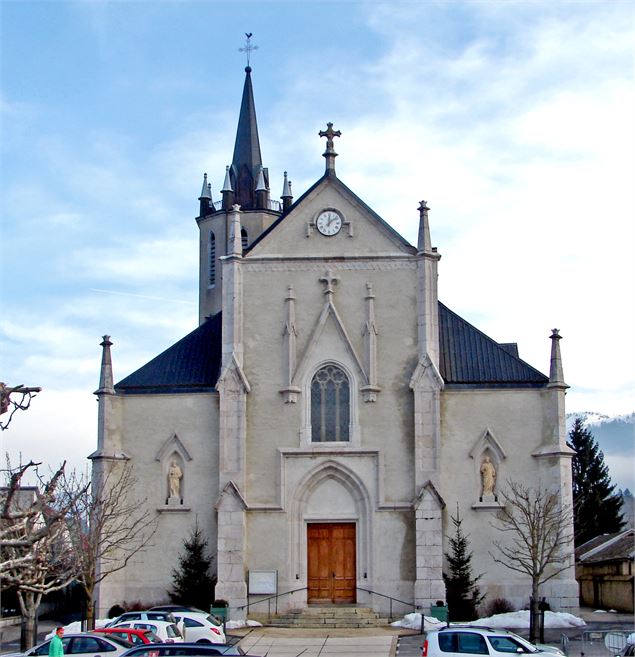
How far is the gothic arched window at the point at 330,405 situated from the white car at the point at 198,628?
10093mm

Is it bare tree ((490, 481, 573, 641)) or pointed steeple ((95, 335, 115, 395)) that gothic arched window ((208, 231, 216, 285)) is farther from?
→ bare tree ((490, 481, 573, 641))

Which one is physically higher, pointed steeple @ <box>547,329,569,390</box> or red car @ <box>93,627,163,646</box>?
pointed steeple @ <box>547,329,569,390</box>

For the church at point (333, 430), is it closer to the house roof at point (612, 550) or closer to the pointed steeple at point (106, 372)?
the pointed steeple at point (106, 372)

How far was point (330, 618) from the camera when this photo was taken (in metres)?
38.1

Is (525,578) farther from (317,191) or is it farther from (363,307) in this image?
(317,191)

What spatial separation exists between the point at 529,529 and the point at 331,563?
7.12m

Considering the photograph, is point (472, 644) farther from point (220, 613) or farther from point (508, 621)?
point (220, 613)

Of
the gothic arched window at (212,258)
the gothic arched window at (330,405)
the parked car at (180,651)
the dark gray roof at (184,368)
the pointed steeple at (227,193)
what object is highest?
the pointed steeple at (227,193)

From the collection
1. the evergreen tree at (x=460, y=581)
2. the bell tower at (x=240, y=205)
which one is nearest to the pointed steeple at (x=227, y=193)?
the bell tower at (x=240, y=205)

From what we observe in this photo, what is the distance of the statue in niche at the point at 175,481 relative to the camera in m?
41.2

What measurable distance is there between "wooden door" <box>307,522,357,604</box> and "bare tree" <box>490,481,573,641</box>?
4938 millimetres

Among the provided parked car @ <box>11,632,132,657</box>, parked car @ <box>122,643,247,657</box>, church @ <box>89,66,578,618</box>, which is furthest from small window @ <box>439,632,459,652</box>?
church @ <box>89,66,578,618</box>

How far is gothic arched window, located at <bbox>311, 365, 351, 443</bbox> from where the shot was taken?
1614 inches

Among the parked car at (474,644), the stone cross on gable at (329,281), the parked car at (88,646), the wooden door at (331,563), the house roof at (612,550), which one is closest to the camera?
the parked car at (474,644)
